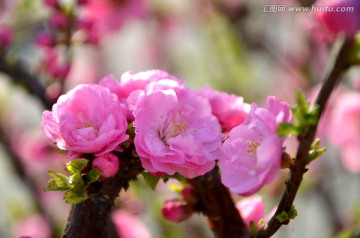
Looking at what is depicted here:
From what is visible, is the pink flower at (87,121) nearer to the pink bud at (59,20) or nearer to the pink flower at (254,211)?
the pink flower at (254,211)

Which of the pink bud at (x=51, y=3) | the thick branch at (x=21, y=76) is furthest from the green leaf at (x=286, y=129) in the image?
the pink bud at (x=51, y=3)

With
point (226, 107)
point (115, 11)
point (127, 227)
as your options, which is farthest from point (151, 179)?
point (115, 11)

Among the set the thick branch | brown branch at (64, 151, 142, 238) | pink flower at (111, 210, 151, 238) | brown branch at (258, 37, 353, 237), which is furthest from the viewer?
the thick branch

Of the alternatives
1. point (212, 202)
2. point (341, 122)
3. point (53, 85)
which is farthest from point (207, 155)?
point (341, 122)

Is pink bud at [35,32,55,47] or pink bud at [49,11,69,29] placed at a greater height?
pink bud at [49,11,69,29]

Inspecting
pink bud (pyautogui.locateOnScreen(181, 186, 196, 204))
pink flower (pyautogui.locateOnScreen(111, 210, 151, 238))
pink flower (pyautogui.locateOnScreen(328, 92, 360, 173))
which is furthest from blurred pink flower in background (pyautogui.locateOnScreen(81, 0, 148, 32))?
pink bud (pyautogui.locateOnScreen(181, 186, 196, 204))

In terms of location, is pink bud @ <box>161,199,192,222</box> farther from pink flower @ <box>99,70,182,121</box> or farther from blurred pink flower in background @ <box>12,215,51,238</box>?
blurred pink flower in background @ <box>12,215,51,238</box>

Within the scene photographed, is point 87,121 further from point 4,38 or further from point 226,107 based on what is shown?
point 4,38
